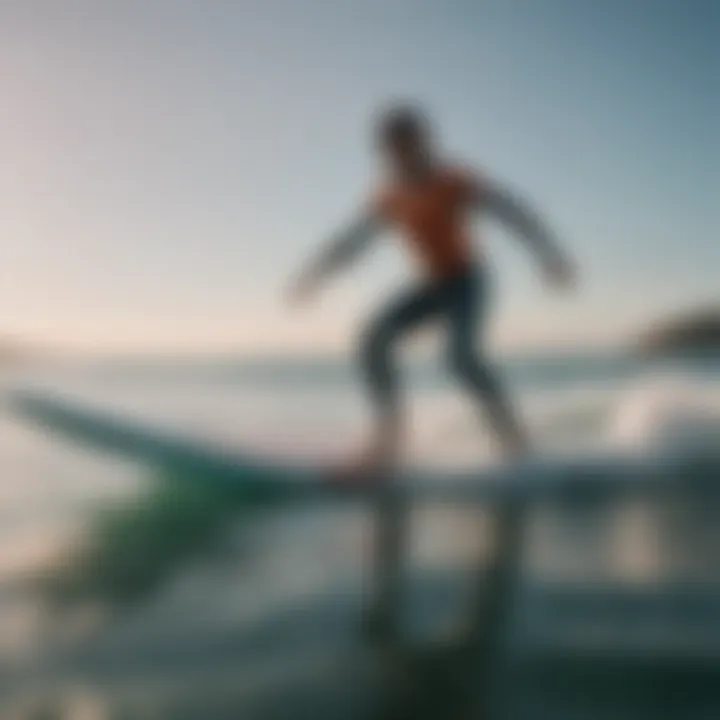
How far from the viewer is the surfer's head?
4.39 ft

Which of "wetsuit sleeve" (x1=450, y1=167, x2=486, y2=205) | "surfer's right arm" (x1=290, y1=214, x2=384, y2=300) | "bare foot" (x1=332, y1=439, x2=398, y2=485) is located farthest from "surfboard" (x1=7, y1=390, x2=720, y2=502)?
"wetsuit sleeve" (x1=450, y1=167, x2=486, y2=205)

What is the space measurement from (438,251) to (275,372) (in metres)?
0.28

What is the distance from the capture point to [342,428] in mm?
→ 1329

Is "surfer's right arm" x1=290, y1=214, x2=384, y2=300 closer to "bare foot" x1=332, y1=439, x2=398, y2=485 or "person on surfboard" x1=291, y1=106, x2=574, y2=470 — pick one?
"person on surfboard" x1=291, y1=106, x2=574, y2=470

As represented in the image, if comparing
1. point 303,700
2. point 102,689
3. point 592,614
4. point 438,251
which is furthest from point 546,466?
point 102,689

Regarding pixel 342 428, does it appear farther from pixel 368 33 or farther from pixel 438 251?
pixel 368 33

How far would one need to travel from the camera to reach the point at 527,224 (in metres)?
1.35

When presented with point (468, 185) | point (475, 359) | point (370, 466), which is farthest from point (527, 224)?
point (370, 466)

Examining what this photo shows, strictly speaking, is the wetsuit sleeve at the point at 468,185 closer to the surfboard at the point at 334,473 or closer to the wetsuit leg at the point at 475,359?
the wetsuit leg at the point at 475,359

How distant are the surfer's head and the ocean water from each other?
0.28 meters

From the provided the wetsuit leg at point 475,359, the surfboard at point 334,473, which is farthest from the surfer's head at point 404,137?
the surfboard at point 334,473

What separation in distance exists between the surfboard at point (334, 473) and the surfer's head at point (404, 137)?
0.42 m

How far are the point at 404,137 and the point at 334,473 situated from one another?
47cm

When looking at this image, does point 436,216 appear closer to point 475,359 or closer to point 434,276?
point 434,276
